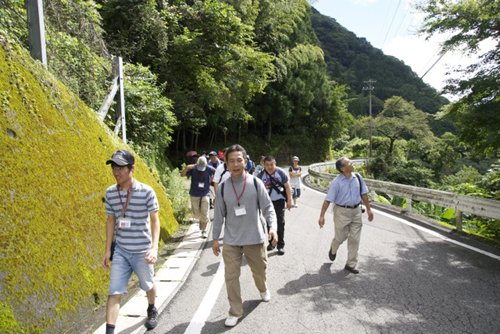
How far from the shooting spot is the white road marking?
3.00 metres

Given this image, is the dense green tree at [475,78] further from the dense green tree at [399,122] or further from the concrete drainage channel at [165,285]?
the dense green tree at [399,122]

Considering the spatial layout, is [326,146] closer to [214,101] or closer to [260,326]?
[214,101]

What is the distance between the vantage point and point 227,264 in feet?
10.7

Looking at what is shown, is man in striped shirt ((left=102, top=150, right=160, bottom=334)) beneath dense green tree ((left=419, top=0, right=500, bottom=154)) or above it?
beneath

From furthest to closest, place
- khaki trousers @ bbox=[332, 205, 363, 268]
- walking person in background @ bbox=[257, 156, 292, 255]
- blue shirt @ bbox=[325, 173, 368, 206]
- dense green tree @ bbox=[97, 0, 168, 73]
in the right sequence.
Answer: dense green tree @ bbox=[97, 0, 168, 73], walking person in background @ bbox=[257, 156, 292, 255], blue shirt @ bbox=[325, 173, 368, 206], khaki trousers @ bbox=[332, 205, 363, 268]

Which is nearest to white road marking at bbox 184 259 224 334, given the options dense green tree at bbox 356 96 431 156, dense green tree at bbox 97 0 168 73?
dense green tree at bbox 97 0 168 73

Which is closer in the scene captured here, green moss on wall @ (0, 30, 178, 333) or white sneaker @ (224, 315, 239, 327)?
green moss on wall @ (0, 30, 178, 333)

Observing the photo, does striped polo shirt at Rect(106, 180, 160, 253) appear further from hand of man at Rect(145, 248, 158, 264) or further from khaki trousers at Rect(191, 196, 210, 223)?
khaki trousers at Rect(191, 196, 210, 223)

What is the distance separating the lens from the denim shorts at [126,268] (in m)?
2.79

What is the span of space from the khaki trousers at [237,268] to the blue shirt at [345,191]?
181cm

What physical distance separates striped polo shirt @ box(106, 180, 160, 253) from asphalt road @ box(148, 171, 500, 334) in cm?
89

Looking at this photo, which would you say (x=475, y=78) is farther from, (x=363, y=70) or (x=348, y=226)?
(x=363, y=70)

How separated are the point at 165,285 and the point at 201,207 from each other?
2.76 m

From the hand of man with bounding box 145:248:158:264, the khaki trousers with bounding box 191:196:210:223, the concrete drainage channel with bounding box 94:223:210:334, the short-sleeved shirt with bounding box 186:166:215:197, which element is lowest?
the concrete drainage channel with bounding box 94:223:210:334
